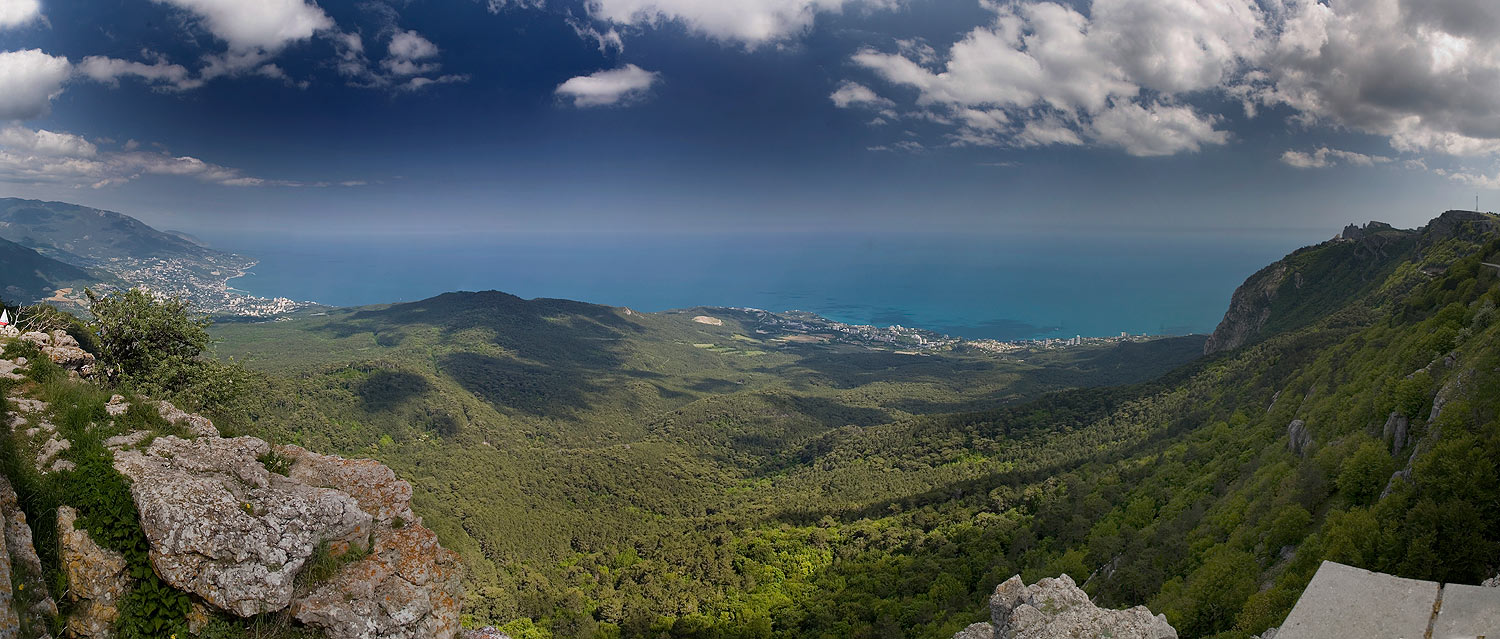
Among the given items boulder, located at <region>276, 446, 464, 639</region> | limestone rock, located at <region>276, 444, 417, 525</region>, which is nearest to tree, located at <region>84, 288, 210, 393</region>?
limestone rock, located at <region>276, 444, 417, 525</region>

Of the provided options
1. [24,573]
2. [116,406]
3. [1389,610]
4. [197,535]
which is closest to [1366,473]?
[1389,610]

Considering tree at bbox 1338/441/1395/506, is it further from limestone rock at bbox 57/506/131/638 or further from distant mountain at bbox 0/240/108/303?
distant mountain at bbox 0/240/108/303

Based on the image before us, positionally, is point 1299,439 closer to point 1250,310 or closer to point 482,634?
point 482,634

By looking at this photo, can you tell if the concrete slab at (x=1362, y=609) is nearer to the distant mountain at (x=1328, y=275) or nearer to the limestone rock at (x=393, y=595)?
the limestone rock at (x=393, y=595)

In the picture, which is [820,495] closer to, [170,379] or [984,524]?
[984,524]

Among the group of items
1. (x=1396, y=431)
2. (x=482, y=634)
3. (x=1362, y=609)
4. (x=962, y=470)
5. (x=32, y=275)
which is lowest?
(x=962, y=470)

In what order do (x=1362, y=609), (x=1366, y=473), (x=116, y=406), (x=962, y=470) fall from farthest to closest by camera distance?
(x=962, y=470)
(x=1366, y=473)
(x=116, y=406)
(x=1362, y=609)
